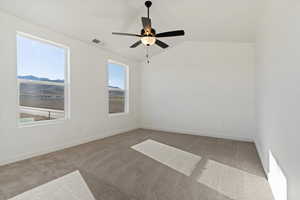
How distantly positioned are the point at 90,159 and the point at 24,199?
1315 millimetres

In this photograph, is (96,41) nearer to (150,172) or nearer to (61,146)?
(61,146)

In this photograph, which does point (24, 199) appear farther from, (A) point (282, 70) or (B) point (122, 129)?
(B) point (122, 129)

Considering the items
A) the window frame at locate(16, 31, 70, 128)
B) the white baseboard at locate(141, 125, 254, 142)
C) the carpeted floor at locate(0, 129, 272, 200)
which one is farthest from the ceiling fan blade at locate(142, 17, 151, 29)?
the white baseboard at locate(141, 125, 254, 142)

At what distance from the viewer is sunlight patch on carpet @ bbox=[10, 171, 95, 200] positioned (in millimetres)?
1983

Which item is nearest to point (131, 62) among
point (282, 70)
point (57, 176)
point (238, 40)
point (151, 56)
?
point (151, 56)

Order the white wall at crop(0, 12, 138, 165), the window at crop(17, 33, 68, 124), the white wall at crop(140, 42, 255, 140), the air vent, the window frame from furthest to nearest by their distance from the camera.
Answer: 1. the white wall at crop(140, 42, 255, 140)
2. the air vent
3. the window at crop(17, 33, 68, 124)
4. the window frame
5. the white wall at crop(0, 12, 138, 165)

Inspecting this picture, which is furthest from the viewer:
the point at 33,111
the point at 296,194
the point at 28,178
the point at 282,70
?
the point at 33,111

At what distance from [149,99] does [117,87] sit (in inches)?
56.2

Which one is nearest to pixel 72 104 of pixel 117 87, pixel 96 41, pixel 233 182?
pixel 96 41

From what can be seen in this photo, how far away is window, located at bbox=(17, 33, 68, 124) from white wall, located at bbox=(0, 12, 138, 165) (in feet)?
0.57

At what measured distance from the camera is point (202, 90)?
5.63m

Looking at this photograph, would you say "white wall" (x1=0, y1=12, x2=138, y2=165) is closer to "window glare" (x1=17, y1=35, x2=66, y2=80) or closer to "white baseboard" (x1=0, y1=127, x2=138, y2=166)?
"white baseboard" (x1=0, y1=127, x2=138, y2=166)

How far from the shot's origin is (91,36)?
13.4ft

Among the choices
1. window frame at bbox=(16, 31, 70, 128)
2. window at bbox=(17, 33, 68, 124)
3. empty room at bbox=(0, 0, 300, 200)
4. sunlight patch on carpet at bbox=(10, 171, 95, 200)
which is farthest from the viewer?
window at bbox=(17, 33, 68, 124)
